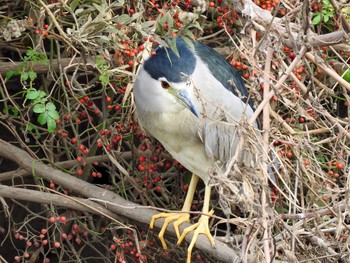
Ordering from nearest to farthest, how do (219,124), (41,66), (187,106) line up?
(187,106) → (219,124) → (41,66)

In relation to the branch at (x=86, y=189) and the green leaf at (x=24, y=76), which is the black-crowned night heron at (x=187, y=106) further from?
the green leaf at (x=24, y=76)

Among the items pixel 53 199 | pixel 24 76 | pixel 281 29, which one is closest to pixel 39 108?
pixel 24 76

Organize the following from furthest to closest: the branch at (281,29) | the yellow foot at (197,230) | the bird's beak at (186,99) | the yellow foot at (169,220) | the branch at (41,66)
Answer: the branch at (41,66) → the yellow foot at (169,220) → the yellow foot at (197,230) → the bird's beak at (186,99) → the branch at (281,29)

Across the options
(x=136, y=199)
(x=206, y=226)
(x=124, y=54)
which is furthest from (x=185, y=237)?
(x=124, y=54)

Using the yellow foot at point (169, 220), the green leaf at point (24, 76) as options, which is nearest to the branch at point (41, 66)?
the green leaf at point (24, 76)

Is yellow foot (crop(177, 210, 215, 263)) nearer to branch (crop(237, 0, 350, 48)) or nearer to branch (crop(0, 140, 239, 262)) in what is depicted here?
branch (crop(0, 140, 239, 262))

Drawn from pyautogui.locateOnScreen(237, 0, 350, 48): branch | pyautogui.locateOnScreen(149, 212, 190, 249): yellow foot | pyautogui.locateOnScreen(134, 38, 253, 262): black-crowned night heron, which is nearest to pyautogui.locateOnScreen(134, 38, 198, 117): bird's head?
pyautogui.locateOnScreen(134, 38, 253, 262): black-crowned night heron

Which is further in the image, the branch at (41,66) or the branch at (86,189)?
the branch at (41,66)

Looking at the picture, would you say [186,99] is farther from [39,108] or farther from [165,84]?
[39,108]

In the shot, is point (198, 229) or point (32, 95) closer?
point (32, 95)

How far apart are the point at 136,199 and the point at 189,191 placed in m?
0.26

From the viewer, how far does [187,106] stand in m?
3.03

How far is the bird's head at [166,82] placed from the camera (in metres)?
3.06

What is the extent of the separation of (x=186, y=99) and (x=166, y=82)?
0.39 feet
